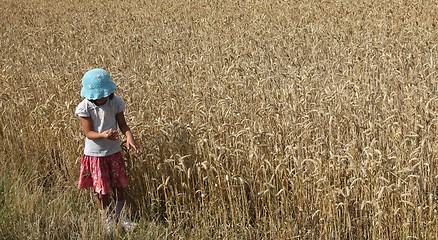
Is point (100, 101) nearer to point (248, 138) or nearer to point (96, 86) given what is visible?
point (96, 86)

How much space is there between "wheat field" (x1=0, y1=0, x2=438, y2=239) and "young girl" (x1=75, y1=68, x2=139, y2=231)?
0.16 meters

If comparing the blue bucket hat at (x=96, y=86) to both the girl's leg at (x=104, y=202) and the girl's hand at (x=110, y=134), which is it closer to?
the girl's hand at (x=110, y=134)

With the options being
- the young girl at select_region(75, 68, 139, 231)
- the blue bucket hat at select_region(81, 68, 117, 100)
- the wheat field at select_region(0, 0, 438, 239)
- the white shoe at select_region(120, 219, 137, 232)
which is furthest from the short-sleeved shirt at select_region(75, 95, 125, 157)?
the white shoe at select_region(120, 219, 137, 232)

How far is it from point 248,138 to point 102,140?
1.09 m

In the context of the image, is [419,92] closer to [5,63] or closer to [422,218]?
[422,218]

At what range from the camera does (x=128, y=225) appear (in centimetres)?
391

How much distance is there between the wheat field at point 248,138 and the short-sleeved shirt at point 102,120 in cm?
25

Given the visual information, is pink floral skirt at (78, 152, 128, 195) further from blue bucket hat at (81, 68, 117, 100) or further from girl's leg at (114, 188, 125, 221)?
blue bucket hat at (81, 68, 117, 100)

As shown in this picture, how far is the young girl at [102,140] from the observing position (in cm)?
392

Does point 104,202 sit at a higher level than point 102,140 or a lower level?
lower

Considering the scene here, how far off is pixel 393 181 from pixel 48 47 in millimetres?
6956

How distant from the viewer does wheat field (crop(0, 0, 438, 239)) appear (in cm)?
347

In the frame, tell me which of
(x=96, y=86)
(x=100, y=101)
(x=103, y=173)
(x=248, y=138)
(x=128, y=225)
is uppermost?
A: (x=96, y=86)

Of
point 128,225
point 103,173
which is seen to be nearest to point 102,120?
point 103,173
